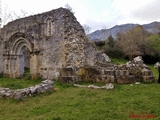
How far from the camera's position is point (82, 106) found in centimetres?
632

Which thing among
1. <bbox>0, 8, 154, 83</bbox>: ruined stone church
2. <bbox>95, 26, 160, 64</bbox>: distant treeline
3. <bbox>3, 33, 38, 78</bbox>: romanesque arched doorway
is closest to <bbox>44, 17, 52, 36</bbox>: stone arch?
<bbox>0, 8, 154, 83</bbox>: ruined stone church

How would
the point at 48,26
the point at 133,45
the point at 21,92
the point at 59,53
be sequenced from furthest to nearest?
the point at 133,45
the point at 48,26
the point at 59,53
the point at 21,92

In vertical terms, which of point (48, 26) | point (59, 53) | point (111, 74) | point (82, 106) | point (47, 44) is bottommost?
point (82, 106)

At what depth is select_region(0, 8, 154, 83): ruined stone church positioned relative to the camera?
10.9 m

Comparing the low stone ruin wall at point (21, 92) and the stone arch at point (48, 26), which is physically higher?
the stone arch at point (48, 26)

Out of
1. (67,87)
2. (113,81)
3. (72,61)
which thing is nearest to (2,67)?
(72,61)

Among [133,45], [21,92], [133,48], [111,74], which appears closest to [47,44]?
[111,74]

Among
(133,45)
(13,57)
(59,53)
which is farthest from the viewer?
(133,45)

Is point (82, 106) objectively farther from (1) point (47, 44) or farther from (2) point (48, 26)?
(2) point (48, 26)

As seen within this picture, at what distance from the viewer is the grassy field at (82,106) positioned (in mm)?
5449

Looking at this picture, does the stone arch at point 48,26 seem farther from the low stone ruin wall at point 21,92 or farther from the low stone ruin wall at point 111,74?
the low stone ruin wall at point 21,92

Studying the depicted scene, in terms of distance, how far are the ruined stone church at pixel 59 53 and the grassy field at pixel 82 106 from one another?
271 cm

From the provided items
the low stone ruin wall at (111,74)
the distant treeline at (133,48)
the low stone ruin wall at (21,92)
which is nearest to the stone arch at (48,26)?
the low stone ruin wall at (111,74)

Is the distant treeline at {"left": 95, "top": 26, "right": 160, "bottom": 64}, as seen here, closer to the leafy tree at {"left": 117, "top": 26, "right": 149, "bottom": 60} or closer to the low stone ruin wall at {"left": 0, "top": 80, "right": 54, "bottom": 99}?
the leafy tree at {"left": 117, "top": 26, "right": 149, "bottom": 60}
